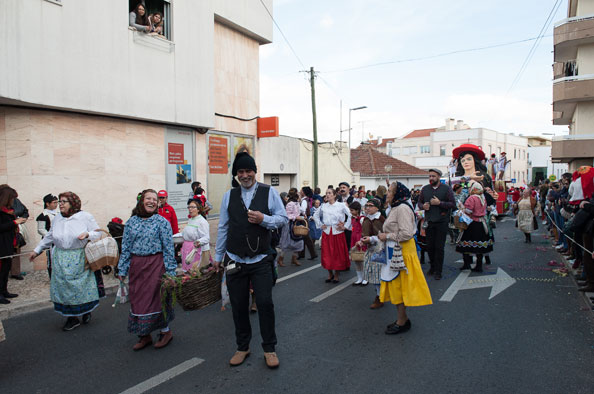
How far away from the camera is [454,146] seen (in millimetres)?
60375

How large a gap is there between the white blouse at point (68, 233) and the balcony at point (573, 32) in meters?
20.9

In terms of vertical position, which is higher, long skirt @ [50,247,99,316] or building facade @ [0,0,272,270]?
building facade @ [0,0,272,270]

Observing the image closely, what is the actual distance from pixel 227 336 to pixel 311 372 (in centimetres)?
143

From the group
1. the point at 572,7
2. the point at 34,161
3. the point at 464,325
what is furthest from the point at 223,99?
the point at 572,7

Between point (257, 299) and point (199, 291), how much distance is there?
65cm

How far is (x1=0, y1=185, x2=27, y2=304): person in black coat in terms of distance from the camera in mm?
6500

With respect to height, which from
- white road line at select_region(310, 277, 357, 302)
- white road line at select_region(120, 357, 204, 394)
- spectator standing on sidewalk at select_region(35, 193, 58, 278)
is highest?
spectator standing on sidewalk at select_region(35, 193, 58, 278)

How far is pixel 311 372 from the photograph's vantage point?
402 centimetres

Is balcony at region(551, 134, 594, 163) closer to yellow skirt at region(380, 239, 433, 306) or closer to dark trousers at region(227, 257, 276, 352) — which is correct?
yellow skirt at region(380, 239, 433, 306)

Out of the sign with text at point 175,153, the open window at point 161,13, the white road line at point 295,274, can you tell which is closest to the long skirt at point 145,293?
the white road line at point 295,274

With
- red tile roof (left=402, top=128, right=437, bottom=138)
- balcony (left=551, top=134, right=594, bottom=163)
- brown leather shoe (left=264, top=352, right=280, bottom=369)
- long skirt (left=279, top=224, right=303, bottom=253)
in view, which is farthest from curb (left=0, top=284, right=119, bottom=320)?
red tile roof (left=402, top=128, right=437, bottom=138)

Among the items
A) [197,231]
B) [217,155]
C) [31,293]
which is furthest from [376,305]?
[217,155]

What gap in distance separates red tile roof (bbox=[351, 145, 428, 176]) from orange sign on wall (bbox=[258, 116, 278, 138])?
76.2ft

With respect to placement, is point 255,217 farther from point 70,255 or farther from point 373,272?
point 70,255
